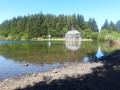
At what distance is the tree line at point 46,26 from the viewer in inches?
3975

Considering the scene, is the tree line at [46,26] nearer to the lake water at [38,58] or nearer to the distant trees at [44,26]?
the distant trees at [44,26]

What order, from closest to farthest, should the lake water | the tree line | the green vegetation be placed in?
the lake water < the green vegetation < the tree line

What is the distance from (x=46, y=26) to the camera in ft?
342

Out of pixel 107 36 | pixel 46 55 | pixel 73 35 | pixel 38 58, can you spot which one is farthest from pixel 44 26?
pixel 38 58

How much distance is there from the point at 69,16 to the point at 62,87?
359 ft

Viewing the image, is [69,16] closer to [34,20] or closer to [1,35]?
[34,20]

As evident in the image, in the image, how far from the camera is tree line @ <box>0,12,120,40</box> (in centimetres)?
10096

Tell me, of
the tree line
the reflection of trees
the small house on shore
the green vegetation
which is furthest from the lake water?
the tree line

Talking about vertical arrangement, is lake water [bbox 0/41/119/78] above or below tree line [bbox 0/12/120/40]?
below

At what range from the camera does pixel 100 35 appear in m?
77.8

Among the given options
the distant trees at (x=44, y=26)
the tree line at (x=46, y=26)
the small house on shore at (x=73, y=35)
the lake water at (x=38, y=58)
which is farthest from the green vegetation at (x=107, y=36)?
the lake water at (x=38, y=58)

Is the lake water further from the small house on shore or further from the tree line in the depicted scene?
the tree line

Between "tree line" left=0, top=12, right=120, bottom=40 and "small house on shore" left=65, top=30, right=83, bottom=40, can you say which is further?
"tree line" left=0, top=12, right=120, bottom=40

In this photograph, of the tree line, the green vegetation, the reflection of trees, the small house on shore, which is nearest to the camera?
the reflection of trees
